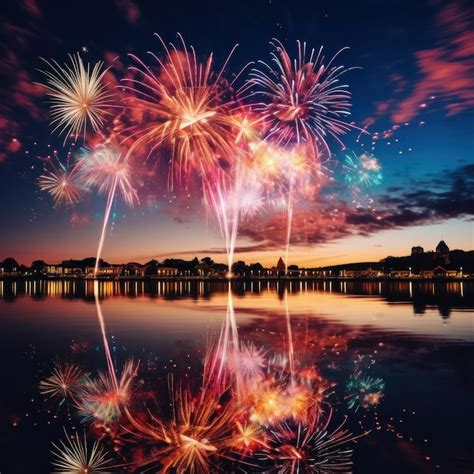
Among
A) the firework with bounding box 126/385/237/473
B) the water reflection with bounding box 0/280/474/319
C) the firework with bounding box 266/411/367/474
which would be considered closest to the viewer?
the firework with bounding box 266/411/367/474

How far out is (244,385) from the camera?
43.6 feet

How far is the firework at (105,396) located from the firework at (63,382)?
0.94ft

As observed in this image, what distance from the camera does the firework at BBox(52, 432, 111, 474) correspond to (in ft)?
26.6

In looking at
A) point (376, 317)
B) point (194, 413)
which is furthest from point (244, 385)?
point (376, 317)

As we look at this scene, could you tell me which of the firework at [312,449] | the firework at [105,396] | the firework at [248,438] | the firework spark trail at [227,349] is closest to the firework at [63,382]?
the firework at [105,396]

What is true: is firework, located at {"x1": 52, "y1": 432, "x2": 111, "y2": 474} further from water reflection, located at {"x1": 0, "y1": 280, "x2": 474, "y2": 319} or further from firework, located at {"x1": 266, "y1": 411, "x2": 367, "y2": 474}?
water reflection, located at {"x1": 0, "y1": 280, "x2": 474, "y2": 319}

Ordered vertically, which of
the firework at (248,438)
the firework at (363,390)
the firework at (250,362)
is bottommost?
the firework at (248,438)

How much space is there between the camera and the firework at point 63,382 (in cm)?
1268

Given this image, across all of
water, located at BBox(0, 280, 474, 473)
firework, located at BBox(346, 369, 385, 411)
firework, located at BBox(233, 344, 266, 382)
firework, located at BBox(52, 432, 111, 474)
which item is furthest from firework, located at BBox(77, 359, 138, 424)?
firework, located at BBox(346, 369, 385, 411)

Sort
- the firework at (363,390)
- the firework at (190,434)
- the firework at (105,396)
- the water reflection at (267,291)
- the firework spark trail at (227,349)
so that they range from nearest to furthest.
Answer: the firework at (190,434) → the firework at (105,396) → the firework at (363,390) → the firework spark trail at (227,349) → the water reflection at (267,291)

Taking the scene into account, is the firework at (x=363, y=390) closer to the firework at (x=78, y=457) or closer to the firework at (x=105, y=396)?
the firework at (x=105, y=396)

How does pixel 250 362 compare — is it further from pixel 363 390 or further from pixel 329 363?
pixel 363 390

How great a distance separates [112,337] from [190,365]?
8.26 m

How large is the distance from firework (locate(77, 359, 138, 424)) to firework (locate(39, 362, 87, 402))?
0.94 feet
